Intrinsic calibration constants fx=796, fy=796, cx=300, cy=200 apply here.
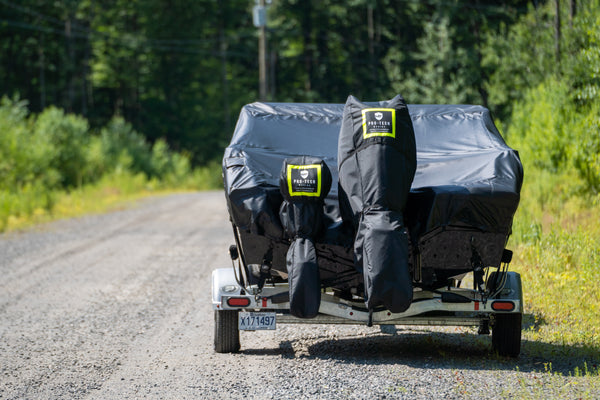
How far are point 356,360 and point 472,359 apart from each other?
3.34ft

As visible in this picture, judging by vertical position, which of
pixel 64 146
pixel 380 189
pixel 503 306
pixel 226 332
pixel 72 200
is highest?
pixel 380 189

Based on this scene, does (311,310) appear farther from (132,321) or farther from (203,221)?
(203,221)

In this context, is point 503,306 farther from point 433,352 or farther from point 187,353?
point 187,353

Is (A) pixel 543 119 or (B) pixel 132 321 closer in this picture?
(B) pixel 132 321

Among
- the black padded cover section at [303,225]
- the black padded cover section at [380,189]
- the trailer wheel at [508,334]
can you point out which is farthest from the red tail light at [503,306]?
the black padded cover section at [303,225]

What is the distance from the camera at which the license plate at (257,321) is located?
21.9 feet

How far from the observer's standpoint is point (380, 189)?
20.2 feet

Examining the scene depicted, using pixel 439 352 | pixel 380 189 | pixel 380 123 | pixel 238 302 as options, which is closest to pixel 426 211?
pixel 380 189

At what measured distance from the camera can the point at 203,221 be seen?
19.5m

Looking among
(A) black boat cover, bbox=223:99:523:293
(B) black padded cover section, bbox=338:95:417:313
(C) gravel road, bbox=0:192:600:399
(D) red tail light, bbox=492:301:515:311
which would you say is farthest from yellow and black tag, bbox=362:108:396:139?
(C) gravel road, bbox=0:192:600:399

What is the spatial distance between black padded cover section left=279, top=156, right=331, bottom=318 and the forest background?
2595 millimetres

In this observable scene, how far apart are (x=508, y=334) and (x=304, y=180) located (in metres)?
2.29

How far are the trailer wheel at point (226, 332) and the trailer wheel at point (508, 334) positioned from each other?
2280 mm

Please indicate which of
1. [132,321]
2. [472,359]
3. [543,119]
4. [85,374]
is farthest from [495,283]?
[543,119]
